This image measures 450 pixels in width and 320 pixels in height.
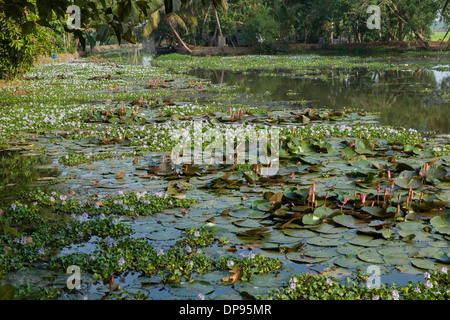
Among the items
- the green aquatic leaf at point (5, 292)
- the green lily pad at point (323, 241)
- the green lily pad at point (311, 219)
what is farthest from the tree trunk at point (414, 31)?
the green aquatic leaf at point (5, 292)

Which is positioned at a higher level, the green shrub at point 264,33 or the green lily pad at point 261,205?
the green shrub at point 264,33

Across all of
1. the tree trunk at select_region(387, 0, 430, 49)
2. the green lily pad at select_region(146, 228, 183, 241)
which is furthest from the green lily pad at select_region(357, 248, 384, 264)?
the tree trunk at select_region(387, 0, 430, 49)

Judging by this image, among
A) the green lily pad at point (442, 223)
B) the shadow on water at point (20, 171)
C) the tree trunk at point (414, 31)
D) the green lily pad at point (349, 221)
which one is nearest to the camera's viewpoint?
the green lily pad at point (442, 223)

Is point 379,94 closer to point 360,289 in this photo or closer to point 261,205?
point 261,205

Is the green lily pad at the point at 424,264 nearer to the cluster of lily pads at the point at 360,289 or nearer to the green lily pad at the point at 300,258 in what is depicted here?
the cluster of lily pads at the point at 360,289

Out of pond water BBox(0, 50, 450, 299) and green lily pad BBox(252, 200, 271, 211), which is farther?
green lily pad BBox(252, 200, 271, 211)

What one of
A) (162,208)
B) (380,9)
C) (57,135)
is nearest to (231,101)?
(57,135)

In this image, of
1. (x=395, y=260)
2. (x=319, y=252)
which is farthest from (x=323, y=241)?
(x=395, y=260)

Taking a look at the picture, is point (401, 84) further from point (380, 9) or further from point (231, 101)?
point (380, 9)

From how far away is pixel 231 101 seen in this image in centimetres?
Result: 1560

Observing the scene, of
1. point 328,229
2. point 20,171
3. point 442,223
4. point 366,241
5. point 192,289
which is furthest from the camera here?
point 20,171

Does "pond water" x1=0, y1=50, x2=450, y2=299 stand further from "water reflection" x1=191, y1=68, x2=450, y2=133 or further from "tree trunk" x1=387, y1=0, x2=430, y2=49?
"tree trunk" x1=387, y1=0, x2=430, y2=49

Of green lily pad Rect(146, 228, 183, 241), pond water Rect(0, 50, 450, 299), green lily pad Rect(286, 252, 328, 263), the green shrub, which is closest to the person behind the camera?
green lily pad Rect(286, 252, 328, 263)

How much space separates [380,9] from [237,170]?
41519 mm
